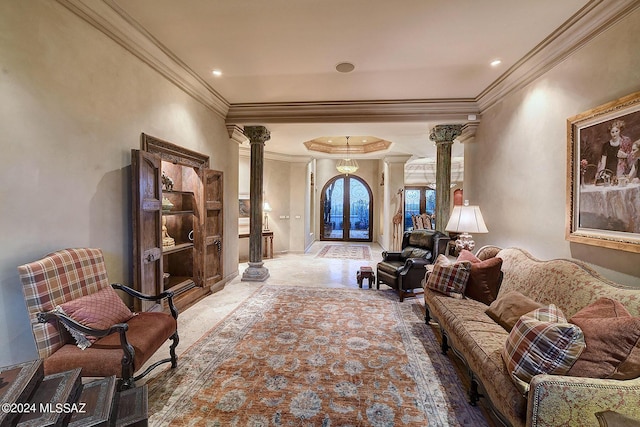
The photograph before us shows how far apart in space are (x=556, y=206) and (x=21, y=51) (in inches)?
176

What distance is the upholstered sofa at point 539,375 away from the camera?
1.27 metres

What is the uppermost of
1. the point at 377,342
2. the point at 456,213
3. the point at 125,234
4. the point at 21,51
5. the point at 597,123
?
the point at 21,51

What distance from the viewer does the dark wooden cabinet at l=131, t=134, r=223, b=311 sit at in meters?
2.68

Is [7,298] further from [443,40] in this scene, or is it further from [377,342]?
[443,40]

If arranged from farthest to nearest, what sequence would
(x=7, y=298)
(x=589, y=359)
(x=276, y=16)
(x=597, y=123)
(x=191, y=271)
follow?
(x=191, y=271) → (x=276, y=16) → (x=597, y=123) → (x=7, y=298) → (x=589, y=359)

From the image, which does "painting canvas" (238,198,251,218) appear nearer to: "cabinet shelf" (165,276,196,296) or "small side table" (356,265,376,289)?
"cabinet shelf" (165,276,196,296)

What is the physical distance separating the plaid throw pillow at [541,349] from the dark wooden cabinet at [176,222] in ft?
10.1

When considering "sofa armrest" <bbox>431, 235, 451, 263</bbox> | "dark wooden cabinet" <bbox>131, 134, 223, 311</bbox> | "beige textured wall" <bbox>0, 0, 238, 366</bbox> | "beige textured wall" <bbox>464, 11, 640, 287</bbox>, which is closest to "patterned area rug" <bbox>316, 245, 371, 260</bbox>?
"sofa armrest" <bbox>431, 235, 451, 263</bbox>

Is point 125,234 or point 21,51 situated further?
point 125,234

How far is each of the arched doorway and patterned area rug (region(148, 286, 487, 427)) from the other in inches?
283

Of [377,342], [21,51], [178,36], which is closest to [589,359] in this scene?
[377,342]

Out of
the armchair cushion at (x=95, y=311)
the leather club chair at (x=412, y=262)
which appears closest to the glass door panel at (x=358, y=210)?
the leather club chair at (x=412, y=262)

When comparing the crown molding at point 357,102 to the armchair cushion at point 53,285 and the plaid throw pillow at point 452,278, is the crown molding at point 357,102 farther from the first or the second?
the plaid throw pillow at point 452,278

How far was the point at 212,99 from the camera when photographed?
4191 mm
